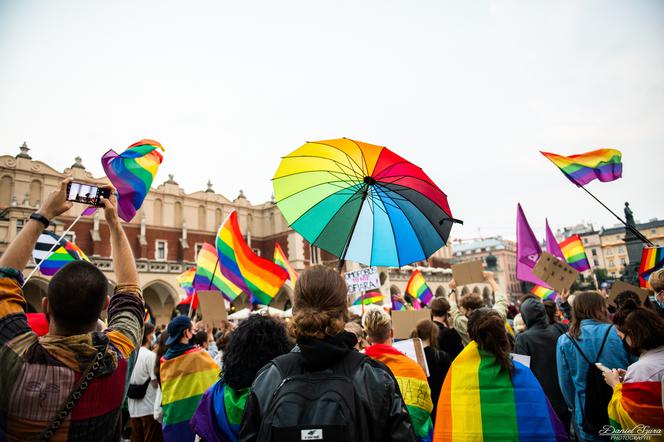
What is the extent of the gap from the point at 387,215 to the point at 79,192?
252 cm

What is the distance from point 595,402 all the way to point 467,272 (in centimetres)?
294

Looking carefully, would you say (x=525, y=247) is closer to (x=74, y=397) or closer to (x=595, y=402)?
(x=595, y=402)

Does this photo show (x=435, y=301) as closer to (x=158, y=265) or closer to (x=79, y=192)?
(x=79, y=192)

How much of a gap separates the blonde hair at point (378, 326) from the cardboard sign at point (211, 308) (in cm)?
369

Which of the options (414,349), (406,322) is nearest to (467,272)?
(406,322)

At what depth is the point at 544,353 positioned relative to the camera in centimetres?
427

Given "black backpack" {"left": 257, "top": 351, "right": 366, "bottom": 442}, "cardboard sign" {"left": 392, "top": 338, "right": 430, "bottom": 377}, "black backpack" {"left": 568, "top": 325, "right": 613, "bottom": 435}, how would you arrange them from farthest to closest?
"cardboard sign" {"left": 392, "top": 338, "right": 430, "bottom": 377}
"black backpack" {"left": 568, "top": 325, "right": 613, "bottom": 435}
"black backpack" {"left": 257, "top": 351, "right": 366, "bottom": 442}

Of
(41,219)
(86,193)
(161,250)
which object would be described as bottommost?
(41,219)

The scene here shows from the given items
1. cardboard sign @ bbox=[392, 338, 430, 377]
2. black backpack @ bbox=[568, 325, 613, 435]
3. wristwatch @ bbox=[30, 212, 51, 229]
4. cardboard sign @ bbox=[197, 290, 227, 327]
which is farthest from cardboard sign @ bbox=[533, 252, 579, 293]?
wristwatch @ bbox=[30, 212, 51, 229]

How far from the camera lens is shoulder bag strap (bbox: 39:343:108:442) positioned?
1506mm

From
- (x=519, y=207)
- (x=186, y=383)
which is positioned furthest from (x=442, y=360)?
(x=519, y=207)

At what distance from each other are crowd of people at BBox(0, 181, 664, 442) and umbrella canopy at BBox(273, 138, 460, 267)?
0.79 meters

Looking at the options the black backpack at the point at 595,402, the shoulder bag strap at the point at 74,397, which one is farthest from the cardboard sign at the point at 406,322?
the shoulder bag strap at the point at 74,397

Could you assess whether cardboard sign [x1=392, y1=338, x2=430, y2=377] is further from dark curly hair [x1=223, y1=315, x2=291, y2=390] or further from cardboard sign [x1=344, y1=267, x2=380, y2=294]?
cardboard sign [x1=344, y1=267, x2=380, y2=294]
